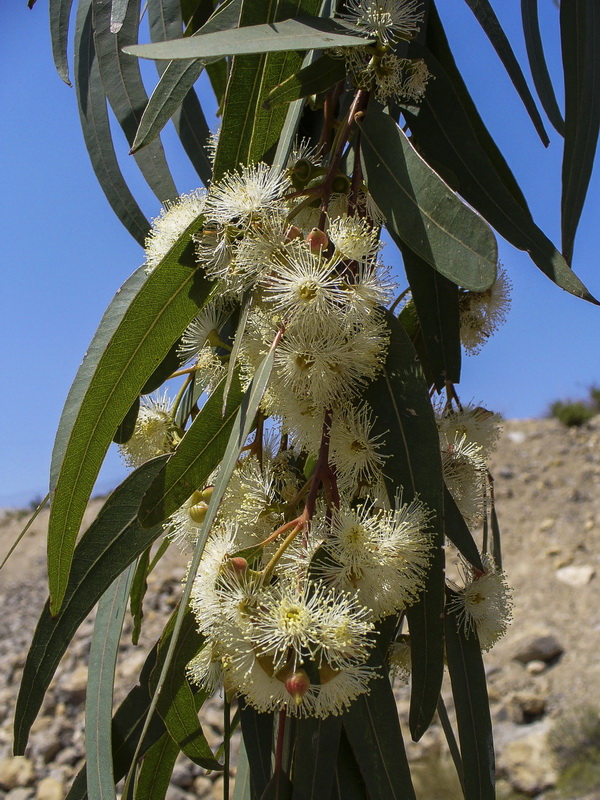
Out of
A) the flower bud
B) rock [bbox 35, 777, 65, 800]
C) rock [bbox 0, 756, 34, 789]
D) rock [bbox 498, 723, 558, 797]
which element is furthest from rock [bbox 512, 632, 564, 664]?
the flower bud

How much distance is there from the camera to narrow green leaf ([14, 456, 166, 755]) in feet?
3.15

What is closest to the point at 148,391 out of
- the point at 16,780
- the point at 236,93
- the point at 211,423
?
the point at 211,423

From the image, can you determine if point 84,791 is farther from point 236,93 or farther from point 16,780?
point 16,780

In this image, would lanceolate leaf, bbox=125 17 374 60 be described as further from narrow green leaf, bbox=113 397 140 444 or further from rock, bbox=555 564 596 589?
rock, bbox=555 564 596 589

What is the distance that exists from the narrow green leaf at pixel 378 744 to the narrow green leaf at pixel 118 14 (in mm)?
1078

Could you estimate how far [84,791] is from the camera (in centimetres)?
122

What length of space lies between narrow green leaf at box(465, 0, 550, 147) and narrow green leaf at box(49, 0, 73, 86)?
2.38 feet

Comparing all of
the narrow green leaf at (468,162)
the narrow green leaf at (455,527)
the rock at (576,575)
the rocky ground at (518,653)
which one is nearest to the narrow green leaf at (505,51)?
the narrow green leaf at (468,162)

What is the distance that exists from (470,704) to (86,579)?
0.57m

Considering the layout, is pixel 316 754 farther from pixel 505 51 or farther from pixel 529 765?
pixel 529 765

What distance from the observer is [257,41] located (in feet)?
2.49

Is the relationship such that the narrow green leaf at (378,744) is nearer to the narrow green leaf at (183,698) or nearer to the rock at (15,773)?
the narrow green leaf at (183,698)

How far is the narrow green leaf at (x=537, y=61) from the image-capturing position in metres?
1.38

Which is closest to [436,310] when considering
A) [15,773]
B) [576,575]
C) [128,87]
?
[128,87]
